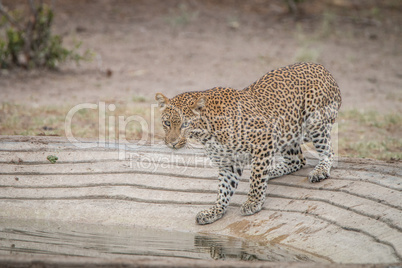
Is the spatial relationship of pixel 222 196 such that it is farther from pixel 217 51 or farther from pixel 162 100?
pixel 217 51

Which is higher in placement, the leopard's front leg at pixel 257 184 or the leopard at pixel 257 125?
the leopard at pixel 257 125

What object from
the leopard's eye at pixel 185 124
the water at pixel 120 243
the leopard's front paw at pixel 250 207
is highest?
the leopard's eye at pixel 185 124

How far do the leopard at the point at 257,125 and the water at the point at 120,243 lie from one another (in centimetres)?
54

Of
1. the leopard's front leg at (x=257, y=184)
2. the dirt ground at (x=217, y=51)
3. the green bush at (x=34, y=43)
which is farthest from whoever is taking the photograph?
the green bush at (x=34, y=43)

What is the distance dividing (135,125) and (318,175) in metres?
4.72

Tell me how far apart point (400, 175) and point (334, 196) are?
767mm

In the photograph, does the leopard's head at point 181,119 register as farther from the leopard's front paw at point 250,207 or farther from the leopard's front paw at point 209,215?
the leopard's front paw at point 250,207

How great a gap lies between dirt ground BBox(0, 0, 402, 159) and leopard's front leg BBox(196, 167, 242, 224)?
321cm

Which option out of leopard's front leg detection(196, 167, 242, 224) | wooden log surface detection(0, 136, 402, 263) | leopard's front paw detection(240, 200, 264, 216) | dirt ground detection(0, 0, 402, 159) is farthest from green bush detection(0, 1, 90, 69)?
leopard's front paw detection(240, 200, 264, 216)

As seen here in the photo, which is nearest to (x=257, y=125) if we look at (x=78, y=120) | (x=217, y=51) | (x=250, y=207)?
(x=250, y=207)

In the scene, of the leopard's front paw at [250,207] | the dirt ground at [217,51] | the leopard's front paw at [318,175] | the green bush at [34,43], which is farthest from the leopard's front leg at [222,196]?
the green bush at [34,43]

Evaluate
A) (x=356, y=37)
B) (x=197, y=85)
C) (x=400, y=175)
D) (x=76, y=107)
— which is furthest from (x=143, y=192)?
(x=356, y=37)

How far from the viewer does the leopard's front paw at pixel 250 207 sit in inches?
265
